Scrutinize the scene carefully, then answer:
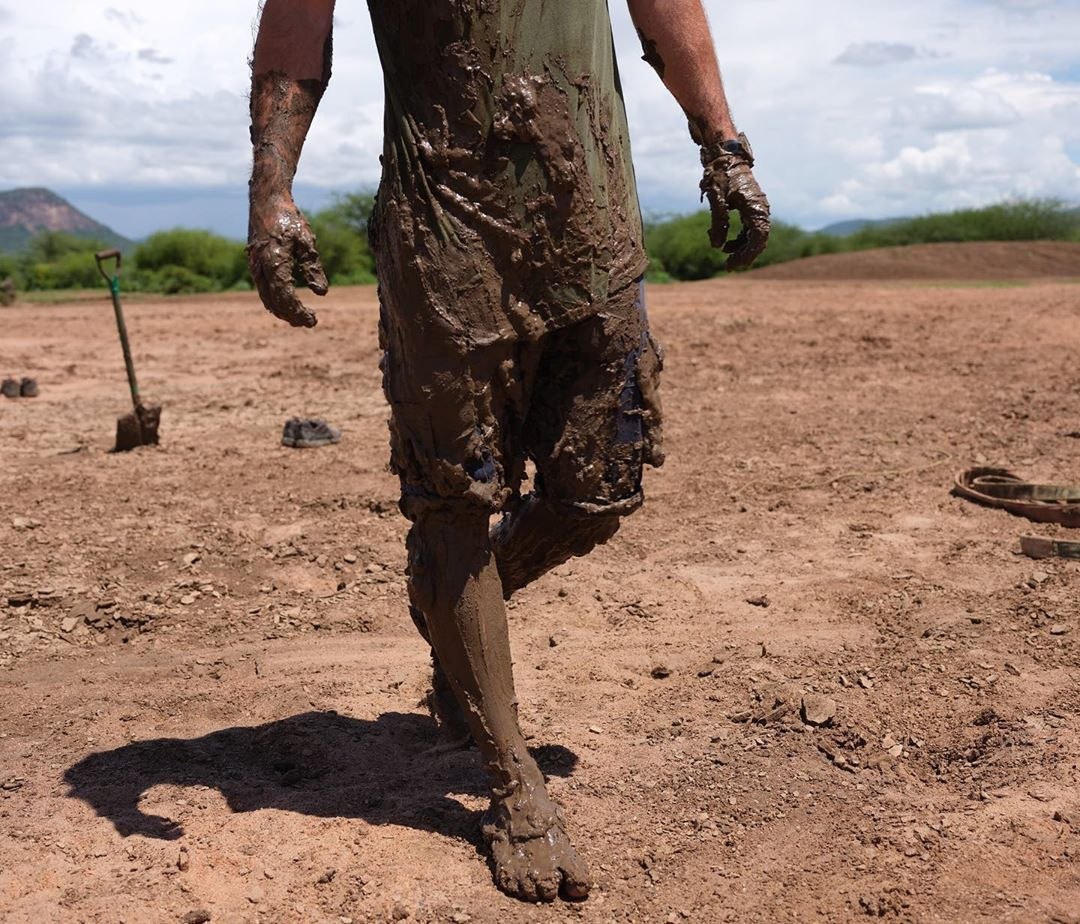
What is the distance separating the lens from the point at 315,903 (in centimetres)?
261

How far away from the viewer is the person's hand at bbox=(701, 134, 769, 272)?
2.95 metres

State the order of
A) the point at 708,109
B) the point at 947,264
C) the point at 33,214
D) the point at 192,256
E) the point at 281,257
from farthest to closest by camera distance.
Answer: the point at 33,214, the point at 192,256, the point at 947,264, the point at 708,109, the point at 281,257

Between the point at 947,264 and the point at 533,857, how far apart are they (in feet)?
69.3

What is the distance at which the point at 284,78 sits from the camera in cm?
262

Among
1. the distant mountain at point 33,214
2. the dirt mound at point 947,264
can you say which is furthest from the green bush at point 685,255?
the distant mountain at point 33,214

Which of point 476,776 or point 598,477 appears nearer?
point 598,477

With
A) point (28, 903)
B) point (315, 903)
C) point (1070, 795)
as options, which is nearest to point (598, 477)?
point (315, 903)

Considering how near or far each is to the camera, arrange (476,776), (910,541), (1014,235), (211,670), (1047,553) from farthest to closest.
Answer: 1. (1014,235)
2. (910,541)
3. (1047,553)
4. (211,670)
5. (476,776)

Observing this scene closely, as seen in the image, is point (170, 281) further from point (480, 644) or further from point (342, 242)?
point (480, 644)

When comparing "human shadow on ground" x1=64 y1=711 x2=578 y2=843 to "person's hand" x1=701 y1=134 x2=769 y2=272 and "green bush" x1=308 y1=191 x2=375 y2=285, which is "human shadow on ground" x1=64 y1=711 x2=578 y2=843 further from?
"green bush" x1=308 y1=191 x2=375 y2=285

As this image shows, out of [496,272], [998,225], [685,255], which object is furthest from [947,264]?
[496,272]

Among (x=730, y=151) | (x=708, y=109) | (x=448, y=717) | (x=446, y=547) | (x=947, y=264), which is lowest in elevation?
(x=448, y=717)

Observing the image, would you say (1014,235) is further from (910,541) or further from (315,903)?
(315,903)

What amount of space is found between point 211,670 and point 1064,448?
466cm
